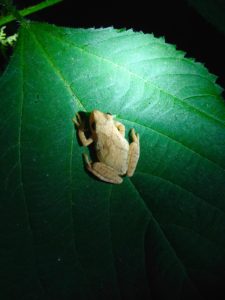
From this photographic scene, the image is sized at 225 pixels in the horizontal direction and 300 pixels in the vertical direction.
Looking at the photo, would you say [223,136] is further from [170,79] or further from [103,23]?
[103,23]

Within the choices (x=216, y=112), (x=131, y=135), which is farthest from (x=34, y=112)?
(x=216, y=112)

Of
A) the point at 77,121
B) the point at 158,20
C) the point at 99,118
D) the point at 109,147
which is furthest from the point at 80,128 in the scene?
the point at 158,20

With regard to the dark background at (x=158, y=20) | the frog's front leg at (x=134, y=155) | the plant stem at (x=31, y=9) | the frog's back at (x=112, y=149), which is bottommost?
the frog's back at (x=112, y=149)

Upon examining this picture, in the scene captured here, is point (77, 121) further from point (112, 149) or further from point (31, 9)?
point (31, 9)

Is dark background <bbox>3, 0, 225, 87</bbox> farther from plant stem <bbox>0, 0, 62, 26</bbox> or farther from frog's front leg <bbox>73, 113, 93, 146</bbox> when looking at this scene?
frog's front leg <bbox>73, 113, 93, 146</bbox>

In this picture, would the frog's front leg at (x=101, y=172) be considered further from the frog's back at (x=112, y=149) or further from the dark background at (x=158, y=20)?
the dark background at (x=158, y=20)

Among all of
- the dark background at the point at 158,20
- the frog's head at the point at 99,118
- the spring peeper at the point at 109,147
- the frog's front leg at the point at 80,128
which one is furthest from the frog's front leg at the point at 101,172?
the dark background at the point at 158,20

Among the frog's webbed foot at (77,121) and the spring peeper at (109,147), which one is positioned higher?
the frog's webbed foot at (77,121)

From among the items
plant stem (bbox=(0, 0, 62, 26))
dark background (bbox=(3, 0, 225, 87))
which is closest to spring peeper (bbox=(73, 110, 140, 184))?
plant stem (bbox=(0, 0, 62, 26))
